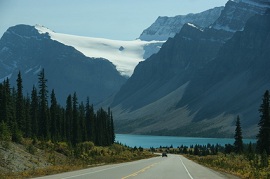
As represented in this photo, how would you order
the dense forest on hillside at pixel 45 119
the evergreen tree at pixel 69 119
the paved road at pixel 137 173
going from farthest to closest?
1. the evergreen tree at pixel 69 119
2. the dense forest on hillside at pixel 45 119
3. the paved road at pixel 137 173

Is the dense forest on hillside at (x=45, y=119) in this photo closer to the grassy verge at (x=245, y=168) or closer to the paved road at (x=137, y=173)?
the grassy verge at (x=245, y=168)

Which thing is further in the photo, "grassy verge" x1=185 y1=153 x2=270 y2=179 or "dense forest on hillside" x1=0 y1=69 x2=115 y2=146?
"dense forest on hillside" x1=0 y1=69 x2=115 y2=146

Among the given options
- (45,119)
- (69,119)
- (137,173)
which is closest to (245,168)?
(137,173)

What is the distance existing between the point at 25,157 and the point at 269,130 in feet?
161

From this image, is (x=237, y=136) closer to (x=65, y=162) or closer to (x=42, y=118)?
(x=42, y=118)

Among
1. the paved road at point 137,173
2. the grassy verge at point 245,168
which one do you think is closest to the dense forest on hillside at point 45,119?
the grassy verge at point 245,168

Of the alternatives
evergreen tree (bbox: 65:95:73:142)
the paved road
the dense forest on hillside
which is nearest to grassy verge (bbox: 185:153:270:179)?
the paved road

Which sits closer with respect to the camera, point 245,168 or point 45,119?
point 245,168

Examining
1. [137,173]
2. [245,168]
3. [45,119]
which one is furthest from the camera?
[45,119]

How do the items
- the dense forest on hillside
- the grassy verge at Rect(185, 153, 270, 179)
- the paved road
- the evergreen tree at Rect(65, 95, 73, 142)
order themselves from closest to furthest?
1. the paved road
2. the grassy verge at Rect(185, 153, 270, 179)
3. the dense forest on hillside
4. the evergreen tree at Rect(65, 95, 73, 142)

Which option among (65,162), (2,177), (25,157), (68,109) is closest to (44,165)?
(25,157)

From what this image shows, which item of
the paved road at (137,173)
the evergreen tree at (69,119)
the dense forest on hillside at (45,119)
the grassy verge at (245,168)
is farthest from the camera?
the evergreen tree at (69,119)

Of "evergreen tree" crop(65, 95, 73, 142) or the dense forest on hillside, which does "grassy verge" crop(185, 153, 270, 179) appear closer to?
the dense forest on hillside

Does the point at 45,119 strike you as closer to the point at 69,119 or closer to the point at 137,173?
the point at 69,119
